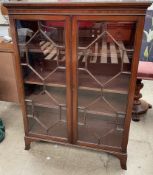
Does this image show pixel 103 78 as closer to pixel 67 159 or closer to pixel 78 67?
pixel 78 67

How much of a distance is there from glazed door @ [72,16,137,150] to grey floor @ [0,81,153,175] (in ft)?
0.59

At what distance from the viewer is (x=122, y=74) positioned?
4.44 ft

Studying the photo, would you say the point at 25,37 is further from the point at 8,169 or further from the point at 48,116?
the point at 8,169

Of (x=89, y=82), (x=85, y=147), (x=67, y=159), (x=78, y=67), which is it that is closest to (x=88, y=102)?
(x=89, y=82)

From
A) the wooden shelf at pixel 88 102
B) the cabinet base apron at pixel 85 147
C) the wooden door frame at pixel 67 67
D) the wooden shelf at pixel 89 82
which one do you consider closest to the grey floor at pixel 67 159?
the cabinet base apron at pixel 85 147

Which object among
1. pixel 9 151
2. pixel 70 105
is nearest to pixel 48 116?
pixel 70 105

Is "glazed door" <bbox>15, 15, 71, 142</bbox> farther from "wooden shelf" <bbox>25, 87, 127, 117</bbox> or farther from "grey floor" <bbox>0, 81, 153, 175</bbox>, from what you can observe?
"grey floor" <bbox>0, 81, 153, 175</bbox>

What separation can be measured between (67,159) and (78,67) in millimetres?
841

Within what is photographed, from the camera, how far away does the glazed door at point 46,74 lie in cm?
132

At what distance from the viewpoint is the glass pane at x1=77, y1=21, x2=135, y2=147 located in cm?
126

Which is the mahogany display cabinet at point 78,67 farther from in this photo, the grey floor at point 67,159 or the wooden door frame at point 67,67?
the grey floor at point 67,159

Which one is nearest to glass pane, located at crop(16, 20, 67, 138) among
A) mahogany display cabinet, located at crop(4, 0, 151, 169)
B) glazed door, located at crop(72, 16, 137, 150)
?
mahogany display cabinet, located at crop(4, 0, 151, 169)

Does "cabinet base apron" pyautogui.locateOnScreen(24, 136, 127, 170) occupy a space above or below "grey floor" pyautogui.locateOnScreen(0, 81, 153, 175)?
above

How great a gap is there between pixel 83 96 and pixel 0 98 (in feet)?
3.82
